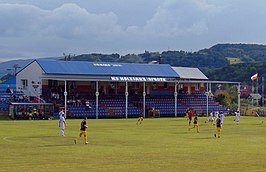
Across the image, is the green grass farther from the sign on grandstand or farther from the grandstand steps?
the sign on grandstand

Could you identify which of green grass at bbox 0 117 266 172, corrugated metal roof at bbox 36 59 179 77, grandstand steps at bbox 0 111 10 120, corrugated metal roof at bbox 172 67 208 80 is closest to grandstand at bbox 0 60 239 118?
corrugated metal roof at bbox 36 59 179 77

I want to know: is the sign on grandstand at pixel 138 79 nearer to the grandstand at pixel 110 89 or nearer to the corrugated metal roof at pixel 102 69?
the grandstand at pixel 110 89

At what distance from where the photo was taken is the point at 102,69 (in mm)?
86938

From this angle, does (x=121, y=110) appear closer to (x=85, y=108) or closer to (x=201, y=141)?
(x=85, y=108)

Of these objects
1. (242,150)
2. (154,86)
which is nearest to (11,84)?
(154,86)

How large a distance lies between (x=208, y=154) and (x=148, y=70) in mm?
66380

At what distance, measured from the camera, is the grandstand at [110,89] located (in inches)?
3036

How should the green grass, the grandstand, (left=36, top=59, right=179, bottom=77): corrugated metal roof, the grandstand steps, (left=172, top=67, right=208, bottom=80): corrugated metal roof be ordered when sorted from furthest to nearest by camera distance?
(left=172, top=67, right=208, bottom=80): corrugated metal roof
(left=36, top=59, right=179, bottom=77): corrugated metal roof
the grandstand
the grandstand steps
the green grass

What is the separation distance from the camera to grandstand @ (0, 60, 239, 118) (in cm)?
7712

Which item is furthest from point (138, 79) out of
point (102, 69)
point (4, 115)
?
point (4, 115)

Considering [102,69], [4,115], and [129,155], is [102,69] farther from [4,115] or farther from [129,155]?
[129,155]

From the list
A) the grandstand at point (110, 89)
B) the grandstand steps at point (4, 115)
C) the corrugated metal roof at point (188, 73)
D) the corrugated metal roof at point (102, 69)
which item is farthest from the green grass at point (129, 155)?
Answer: the corrugated metal roof at point (188, 73)

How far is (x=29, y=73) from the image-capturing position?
272 feet

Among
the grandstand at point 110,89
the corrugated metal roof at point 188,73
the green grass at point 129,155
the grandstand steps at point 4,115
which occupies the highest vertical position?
the corrugated metal roof at point 188,73
